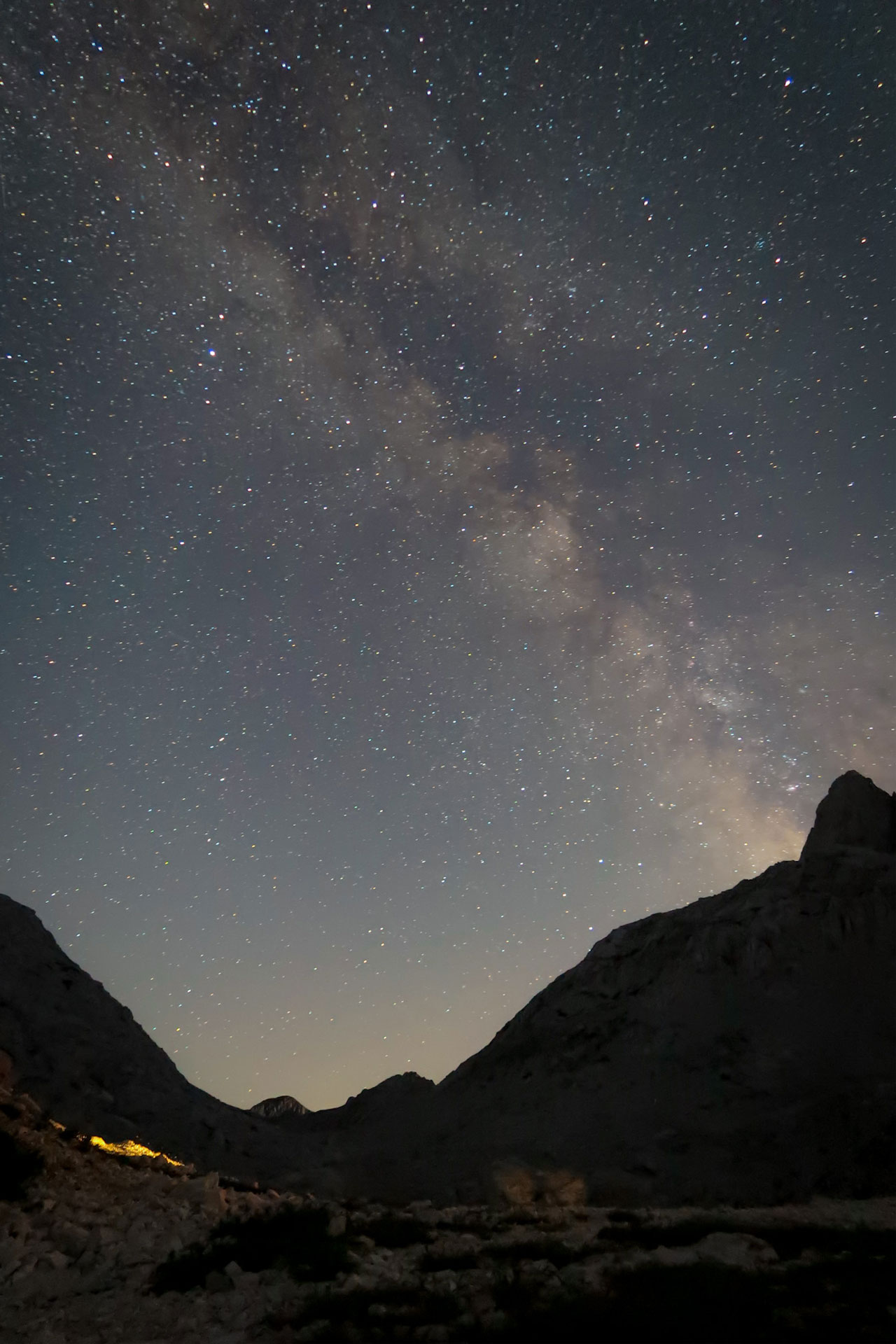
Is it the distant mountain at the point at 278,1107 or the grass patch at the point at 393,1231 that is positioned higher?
the grass patch at the point at 393,1231

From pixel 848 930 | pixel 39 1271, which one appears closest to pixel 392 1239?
pixel 39 1271

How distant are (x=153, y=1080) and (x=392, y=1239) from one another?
2995cm

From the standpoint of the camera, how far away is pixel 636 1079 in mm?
42344

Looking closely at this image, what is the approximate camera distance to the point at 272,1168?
123 ft

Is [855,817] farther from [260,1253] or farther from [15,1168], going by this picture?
[15,1168]

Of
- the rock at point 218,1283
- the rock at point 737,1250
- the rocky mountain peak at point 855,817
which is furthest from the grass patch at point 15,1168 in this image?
the rocky mountain peak at point 855,817

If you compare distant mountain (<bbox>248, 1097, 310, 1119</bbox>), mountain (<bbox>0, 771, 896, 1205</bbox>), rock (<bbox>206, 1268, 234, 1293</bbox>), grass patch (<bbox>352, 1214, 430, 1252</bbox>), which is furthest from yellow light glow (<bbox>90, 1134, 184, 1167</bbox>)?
distant mountain (<bbox>248, 1097, 310, 1119</bbox>)

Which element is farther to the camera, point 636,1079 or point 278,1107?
point 278,1107

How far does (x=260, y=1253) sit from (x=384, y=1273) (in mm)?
2322

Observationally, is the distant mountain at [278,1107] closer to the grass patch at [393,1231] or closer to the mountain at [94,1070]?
the mountain at [94,1070]

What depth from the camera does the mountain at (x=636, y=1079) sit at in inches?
1411

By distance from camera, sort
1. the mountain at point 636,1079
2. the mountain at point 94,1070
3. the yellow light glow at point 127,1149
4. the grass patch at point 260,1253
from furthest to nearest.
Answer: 1. the mountain at point 636,1079
2. the mountain at point 94,1070
3. the yellow light glow at point 127,1149
4. the grass patch at point 260,1253

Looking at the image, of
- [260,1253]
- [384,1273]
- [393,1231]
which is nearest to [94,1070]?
[393,1231]

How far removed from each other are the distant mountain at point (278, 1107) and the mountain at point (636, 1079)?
24518mm
